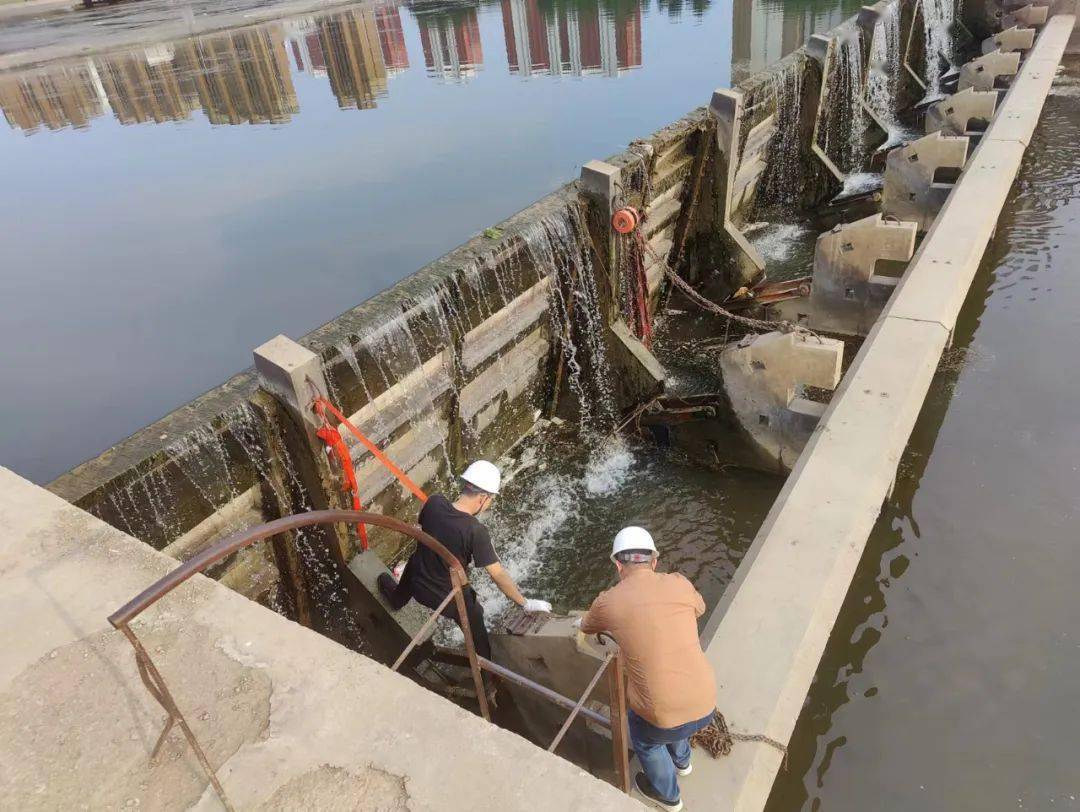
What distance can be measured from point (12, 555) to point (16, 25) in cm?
5394

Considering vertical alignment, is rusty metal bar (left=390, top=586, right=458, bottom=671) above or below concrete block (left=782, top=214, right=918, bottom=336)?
above

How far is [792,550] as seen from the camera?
524 centimetres

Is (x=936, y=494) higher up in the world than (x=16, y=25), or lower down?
lower down

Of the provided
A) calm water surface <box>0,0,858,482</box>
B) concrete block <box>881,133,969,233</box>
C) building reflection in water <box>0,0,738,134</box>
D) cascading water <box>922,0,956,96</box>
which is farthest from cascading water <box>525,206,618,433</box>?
cascading water <box>922,0,956,96</box>

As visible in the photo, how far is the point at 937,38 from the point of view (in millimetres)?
22094

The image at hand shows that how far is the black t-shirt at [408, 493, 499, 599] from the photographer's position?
16.0 feet

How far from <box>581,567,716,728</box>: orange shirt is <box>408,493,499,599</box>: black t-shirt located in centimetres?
133

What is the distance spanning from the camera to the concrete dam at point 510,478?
262cm

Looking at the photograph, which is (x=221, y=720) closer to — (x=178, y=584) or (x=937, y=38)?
(x=178, y=584)

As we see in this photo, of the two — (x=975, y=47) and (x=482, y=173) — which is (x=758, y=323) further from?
(x=975, y=47)

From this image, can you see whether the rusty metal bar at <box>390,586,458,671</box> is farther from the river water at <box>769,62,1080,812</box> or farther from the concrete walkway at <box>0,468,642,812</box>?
the river water at <box>769,62,1080,812</box>

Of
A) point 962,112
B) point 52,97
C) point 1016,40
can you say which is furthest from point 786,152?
point 52,97

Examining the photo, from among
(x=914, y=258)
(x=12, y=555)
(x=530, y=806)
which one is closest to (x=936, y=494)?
(x=914, y=258)

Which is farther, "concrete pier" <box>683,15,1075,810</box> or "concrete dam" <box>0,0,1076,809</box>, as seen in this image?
"concrete pier" <box>683,15,1075,810</box>
